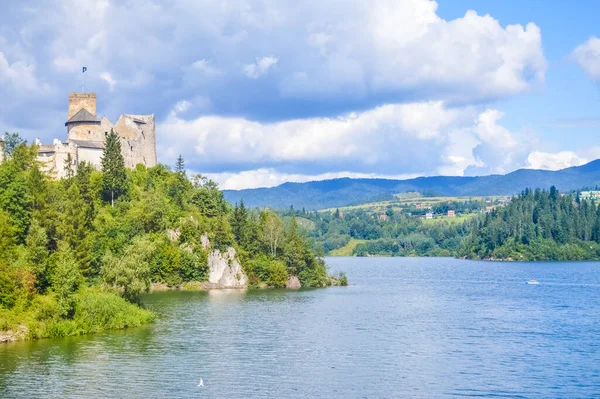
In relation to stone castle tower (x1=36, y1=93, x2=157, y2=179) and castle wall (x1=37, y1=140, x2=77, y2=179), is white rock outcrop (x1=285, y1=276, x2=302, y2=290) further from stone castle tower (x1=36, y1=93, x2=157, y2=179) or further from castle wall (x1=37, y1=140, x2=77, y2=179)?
castle wall (x1=37, y1=140, x2=77, y2=179)

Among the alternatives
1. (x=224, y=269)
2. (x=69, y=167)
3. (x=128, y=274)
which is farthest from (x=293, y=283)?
(x=128, y=274)

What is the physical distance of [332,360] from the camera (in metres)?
56.6

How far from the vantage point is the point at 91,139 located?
4788 inches

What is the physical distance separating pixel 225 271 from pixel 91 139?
1207 inches

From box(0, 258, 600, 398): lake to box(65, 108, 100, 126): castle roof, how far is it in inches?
1482

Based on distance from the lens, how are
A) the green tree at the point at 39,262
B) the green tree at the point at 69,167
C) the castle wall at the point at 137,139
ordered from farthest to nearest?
the castle wall at the point at 137,139 < the green tree at the point at 69,167 < the green tree at the point at 39,262

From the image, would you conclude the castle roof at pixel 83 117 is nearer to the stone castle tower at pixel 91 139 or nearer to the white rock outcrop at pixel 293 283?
the stone castle tower at pixel 91 139

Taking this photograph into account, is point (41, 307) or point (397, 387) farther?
point (41, 307)

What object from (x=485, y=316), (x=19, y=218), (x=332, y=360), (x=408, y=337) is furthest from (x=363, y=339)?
(x=19, y=218)

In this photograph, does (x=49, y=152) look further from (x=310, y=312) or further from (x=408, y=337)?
(x=408, y=337)

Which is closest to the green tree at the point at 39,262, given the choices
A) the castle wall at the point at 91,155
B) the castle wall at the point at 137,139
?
the castle wall at the point at 91,155

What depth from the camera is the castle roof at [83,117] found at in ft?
397

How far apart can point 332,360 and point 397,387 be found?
9.56 m

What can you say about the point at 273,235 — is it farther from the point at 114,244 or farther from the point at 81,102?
the point at 81,102
